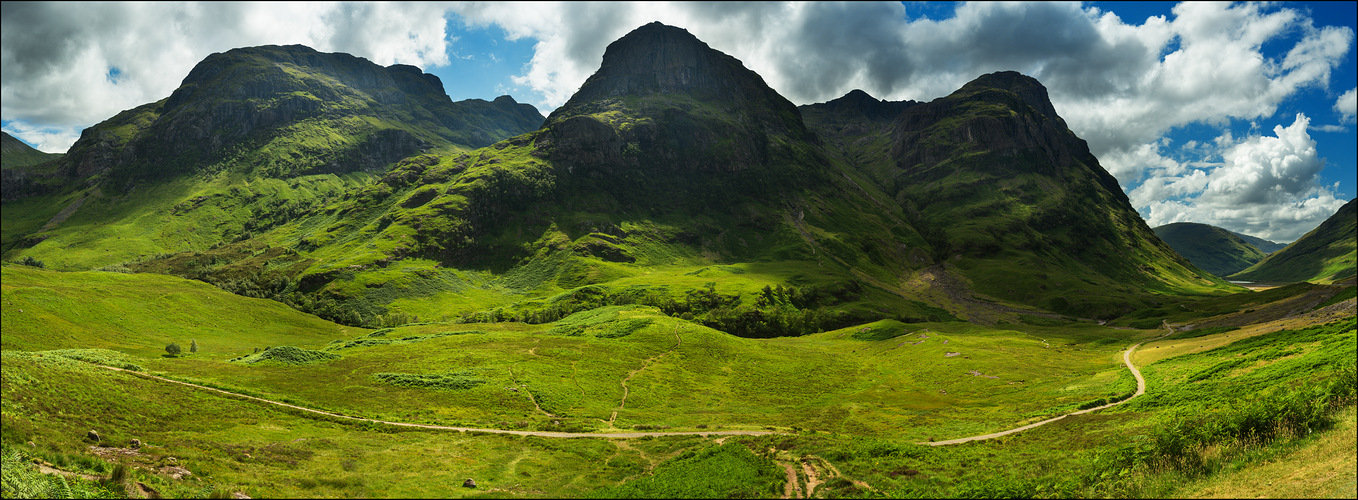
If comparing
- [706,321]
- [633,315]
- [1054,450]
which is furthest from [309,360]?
[706,321]

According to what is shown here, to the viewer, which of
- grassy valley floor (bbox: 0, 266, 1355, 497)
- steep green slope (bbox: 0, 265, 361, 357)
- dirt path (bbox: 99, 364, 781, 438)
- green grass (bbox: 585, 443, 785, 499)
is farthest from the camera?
steep green slope (bbox: 0, 265, 361, 357)

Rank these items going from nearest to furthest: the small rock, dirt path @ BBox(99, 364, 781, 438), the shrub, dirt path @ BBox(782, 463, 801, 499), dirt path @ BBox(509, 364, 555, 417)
A: 1. the small rock
2. dirt path @ BBox(782, 463, 801, 499)
3. dirt path @ BBox(99, 364, 781, 438)
4. dirt path @ BBox(509, 364, 555, 417)
5. the shrub

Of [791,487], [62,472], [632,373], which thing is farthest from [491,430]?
[632,373]

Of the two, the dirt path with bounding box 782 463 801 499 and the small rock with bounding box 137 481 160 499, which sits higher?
the small rock with bounding box 137 481 160 499

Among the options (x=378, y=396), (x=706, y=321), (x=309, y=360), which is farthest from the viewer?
(x=706, y=321)

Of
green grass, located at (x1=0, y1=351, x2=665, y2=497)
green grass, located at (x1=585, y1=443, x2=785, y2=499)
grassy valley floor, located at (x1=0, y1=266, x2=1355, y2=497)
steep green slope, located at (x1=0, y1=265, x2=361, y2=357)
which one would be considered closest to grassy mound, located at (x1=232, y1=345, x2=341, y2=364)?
grassy valley floor, located at (x1=0, y1=266, x2=1355, y2=497)

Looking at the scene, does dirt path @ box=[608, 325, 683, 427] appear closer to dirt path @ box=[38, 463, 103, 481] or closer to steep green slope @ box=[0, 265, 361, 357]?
dirt path @ box=[38, 463, 103, 481]

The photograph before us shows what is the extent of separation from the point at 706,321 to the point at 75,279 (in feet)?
550

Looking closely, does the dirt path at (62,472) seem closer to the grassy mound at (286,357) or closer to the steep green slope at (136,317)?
the grassy mound at (286,357)

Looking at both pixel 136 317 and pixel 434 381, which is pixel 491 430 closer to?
pixel 434 381

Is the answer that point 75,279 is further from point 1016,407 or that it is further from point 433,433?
point 1016,407

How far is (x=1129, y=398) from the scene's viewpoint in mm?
47531

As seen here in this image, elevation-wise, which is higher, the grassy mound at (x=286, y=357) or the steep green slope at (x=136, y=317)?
the steep green slope at (x=136, y=317)

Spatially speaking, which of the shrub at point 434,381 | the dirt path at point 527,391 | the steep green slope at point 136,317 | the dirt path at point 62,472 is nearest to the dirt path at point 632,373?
the dirt path at point 527,391
